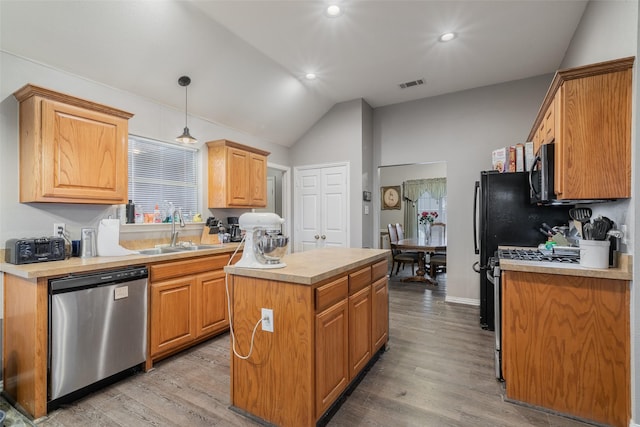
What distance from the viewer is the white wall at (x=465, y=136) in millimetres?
4070

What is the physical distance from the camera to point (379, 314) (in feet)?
8.27

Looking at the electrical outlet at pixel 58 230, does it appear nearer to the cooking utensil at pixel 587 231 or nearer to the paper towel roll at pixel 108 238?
the paper towel roll at pixel 108 238

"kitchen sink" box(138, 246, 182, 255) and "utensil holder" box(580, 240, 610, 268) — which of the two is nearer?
"utensil holder" box(580, 240, 610, 268)

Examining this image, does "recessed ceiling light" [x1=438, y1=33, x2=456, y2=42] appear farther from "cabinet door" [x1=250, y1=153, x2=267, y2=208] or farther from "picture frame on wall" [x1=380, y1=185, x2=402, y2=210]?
"picture frame on wall" [x1=380, y1=185, x2=402, y2=210]

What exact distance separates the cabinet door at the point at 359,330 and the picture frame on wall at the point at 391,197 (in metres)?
6.08

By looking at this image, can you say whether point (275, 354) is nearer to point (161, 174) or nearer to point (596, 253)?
point (596, 253)

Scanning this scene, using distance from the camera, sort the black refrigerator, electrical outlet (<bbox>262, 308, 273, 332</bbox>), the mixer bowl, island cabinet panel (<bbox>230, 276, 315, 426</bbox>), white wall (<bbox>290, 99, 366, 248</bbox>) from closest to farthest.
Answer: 1. island cabinet panel (<bbox>230, 276, 315, 426</bbox>)
2. electrical outlet (<bbox>262, 308, 273, 332</bbox>)
3. the mixer bowl
4. the black refrigerator
5. white wall (<bbox>290, 99, 366, 248</bbox>)

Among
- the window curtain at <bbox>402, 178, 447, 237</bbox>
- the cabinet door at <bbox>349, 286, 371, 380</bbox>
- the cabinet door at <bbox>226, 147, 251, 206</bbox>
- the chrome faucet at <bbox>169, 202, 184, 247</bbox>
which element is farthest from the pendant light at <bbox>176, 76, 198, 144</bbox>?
the window curtain at <bbox>402, 178, 447, 237</bbox>

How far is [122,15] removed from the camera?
2.38 m

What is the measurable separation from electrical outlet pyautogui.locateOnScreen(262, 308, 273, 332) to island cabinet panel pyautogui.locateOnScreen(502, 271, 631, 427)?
5.08ft

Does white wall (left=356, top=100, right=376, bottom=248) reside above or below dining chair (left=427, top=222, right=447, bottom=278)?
above

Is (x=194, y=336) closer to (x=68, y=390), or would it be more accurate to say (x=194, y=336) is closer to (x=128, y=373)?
(x=128, y=373)

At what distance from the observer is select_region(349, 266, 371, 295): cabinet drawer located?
205 centimetres

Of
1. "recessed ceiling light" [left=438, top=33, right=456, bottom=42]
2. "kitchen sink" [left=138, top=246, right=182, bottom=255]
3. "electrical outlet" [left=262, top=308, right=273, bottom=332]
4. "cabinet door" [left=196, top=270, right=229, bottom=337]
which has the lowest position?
"cabinet door" [left=196, top=270, right=229, bottom=337]
